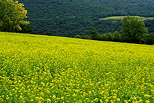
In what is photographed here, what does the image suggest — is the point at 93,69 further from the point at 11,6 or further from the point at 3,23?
the point at 3,23

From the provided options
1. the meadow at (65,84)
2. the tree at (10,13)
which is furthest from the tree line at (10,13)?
the meadow at (65,84)

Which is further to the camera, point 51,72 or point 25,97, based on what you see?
point 51,72

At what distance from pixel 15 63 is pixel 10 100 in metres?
6.13

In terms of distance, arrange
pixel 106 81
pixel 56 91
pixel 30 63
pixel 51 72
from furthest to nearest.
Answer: pixel 30 63
pixel 51 72
pixel 106 81
pixel 56 91

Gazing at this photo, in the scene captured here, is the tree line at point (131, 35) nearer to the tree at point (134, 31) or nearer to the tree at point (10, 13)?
the tree at point (134, 31)

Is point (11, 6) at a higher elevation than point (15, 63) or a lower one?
higher

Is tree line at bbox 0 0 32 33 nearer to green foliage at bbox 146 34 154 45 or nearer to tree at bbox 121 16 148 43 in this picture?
tree at bbox 121 16 148 43

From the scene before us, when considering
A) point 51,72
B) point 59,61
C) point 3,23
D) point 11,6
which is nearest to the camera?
point 51,72

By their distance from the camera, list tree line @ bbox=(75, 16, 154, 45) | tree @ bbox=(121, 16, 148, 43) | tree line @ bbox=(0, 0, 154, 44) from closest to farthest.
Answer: tree line @ bbox=(0, 0, 154, 44) < tree line @ bbox=(75, 16, 154, 45) < tree @ bbox=(121, 16, 148, 43)

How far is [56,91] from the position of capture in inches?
354

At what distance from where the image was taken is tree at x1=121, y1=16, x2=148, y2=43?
2753 inches

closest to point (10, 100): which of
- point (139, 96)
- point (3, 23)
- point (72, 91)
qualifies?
point (72, 91)

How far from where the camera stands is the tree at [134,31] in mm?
69919

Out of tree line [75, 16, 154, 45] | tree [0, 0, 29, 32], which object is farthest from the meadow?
tree line [75, 16, 154, 45]
